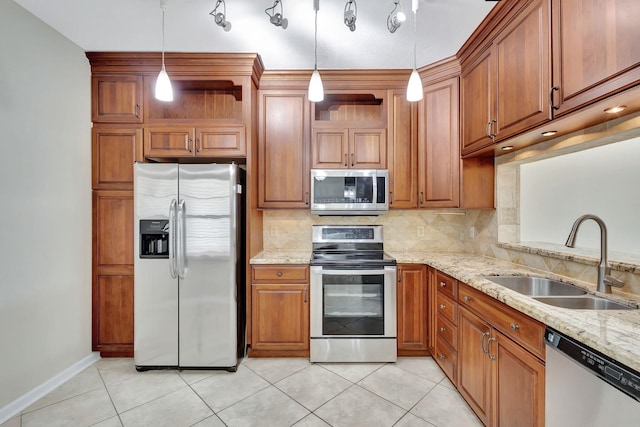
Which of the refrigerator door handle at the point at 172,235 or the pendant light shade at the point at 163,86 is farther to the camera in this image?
the refrigerator door handle at the point at 172,235

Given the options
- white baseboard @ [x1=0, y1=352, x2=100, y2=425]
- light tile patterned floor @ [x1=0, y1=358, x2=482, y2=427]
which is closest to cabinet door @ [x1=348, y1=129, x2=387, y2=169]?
light tile patterned floor @ [x1=0, y1=358, x2=482, y2=427]

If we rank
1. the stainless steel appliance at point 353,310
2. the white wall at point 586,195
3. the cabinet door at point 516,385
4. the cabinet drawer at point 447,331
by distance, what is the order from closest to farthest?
the cabinet door at point 516,385 → the white wall at point 586,195 → the cabinet drawer at point 447,331 → the stainless steel appliance at point 353,310

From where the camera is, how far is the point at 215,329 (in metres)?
2.25

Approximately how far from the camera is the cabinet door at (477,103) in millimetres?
2035

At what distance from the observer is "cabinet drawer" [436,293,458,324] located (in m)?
1.98

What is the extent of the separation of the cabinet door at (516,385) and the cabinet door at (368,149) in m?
1.73

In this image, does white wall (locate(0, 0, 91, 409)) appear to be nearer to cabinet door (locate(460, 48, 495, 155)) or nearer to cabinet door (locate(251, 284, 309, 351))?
cabinet door (locate(251, 284, 309, 351))

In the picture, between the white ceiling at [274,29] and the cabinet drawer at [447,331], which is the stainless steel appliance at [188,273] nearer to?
the white ceiling at [274,29]

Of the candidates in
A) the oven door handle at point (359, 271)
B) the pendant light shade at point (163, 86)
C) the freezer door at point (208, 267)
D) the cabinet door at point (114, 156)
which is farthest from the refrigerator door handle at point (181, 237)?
the oven door handle at point (359, 271)

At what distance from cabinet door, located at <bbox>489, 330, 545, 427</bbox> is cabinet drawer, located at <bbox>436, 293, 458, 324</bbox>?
1.52 ft

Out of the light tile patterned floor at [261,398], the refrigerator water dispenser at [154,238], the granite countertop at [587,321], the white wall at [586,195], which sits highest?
the white wall at [586,195]

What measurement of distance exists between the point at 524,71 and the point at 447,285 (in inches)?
58.5

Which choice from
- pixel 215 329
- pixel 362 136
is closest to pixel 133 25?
pixel 362 136

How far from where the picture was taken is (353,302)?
2.41m
